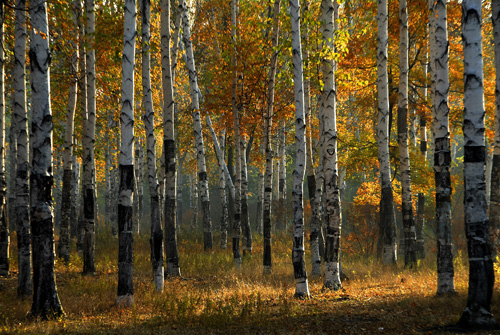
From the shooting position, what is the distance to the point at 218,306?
753cm

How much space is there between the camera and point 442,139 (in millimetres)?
8094

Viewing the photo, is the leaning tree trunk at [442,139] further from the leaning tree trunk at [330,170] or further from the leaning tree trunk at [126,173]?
the leaning tree trunk at [126,173]

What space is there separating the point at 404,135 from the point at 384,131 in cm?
83

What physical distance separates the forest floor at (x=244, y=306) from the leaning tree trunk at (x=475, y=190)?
1.87ft

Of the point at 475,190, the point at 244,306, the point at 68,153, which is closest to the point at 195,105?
the point at 68,153

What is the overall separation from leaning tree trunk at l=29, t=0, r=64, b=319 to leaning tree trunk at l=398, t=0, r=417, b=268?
10.00m

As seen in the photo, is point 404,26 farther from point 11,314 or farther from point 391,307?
point 11,314

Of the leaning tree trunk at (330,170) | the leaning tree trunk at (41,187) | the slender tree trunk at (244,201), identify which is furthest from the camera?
the slender tree trunk at (244,201)

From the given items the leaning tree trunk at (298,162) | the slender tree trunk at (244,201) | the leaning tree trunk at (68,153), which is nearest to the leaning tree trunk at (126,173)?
the leaning tree trunk at (298,162)

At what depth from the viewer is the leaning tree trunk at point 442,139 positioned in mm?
8062

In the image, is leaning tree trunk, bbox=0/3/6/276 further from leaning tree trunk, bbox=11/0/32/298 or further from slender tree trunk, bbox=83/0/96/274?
slender tree trunk, bbox=83/0/96/274

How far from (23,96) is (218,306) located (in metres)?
5.86

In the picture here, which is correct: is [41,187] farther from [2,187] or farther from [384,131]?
[384,131]

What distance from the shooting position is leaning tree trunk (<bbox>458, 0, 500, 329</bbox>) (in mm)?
5711
